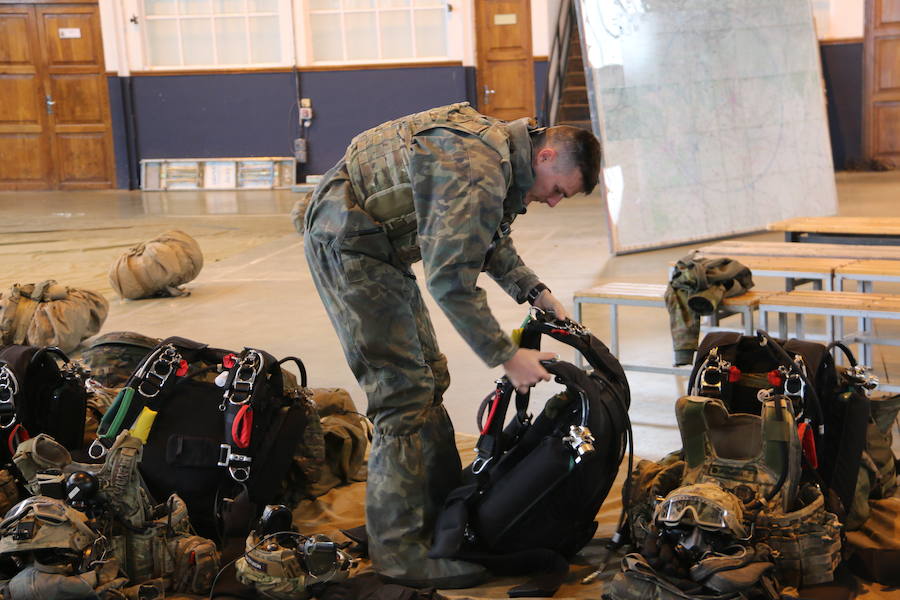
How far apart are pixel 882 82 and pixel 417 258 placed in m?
13.2

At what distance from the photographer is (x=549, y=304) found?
3062 mm

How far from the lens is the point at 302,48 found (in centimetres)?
Result: 1528

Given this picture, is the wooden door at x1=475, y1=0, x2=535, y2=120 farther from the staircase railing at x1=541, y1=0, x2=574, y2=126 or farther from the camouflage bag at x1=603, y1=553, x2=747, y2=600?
the camouflage bag at x1=603, y1=553, x2=747, y2=600

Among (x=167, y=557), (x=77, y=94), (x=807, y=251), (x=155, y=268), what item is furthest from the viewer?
(x=77, y=94)

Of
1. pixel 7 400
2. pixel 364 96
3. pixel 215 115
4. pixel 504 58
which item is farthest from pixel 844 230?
pixel 215 115

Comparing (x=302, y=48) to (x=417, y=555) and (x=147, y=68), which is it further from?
(x=417, y=555)

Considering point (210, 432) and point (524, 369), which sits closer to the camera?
point (524, 369)

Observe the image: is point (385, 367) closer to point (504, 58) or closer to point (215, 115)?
point (504, 58)

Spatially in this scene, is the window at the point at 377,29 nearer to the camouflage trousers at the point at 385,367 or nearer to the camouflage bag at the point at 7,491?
the camouflage trousers at the point at 385,367

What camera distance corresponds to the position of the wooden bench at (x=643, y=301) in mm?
4414

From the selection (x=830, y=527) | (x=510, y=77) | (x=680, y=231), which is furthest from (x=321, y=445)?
(x=510, y=77)

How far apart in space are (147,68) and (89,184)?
215cm

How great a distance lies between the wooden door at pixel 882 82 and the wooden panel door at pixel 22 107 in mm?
12688

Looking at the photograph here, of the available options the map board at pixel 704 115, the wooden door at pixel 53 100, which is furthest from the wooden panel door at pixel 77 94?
the map board at pixel 704 115
